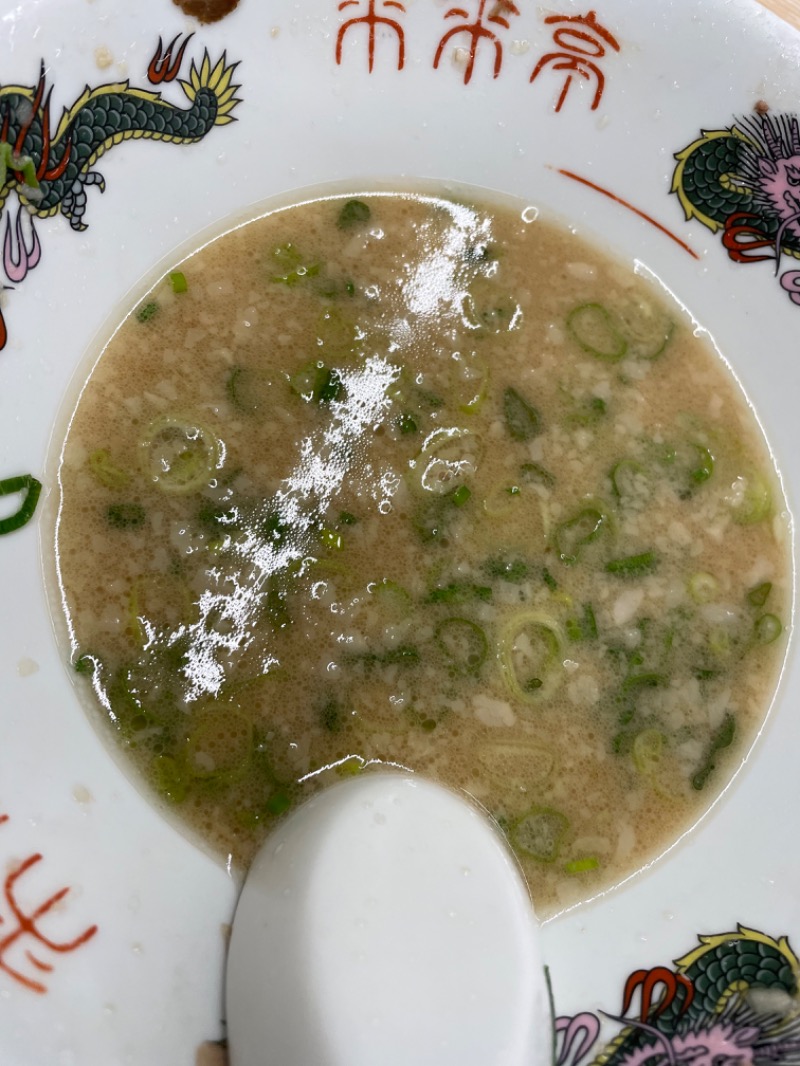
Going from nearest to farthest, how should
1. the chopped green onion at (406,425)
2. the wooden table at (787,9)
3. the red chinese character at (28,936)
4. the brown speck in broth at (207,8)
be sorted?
the red chinese character at (28,936)
the brown speck in broth at (207,8)
the wooden table at (787,9)
the chopped green onion at (406,425)

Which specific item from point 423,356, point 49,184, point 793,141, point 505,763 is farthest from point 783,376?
point 49,184

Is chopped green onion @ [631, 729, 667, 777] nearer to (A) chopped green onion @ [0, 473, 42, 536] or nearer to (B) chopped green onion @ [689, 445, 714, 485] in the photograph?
(B) chopped green onion @ [689, 445, 714, 485]

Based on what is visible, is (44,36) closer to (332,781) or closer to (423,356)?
(423,356)

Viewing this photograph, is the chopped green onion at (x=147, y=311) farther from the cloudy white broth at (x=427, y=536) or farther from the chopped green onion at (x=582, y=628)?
the chopped green onion at (x=582, y=628)

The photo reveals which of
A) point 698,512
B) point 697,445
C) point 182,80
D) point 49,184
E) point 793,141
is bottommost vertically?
point 698,512

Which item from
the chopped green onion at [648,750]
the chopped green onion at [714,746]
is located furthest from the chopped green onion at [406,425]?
the chopped green onion at [714,746]

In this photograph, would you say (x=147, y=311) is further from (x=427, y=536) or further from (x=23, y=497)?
(x=427, y=536)

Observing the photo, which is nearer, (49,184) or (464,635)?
(49,184)

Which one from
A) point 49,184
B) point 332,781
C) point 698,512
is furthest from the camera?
point 698,512
